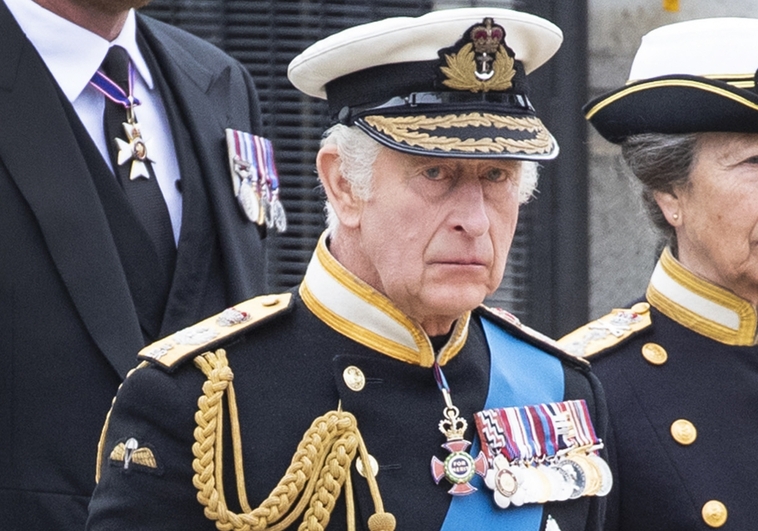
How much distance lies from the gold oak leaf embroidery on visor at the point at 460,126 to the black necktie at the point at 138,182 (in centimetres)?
74

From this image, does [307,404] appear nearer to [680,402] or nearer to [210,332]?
[210,332]

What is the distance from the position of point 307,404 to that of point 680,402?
1007mm

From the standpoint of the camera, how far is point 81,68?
12.5 feet

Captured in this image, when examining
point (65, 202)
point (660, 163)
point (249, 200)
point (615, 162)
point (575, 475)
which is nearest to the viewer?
point (575, 475)

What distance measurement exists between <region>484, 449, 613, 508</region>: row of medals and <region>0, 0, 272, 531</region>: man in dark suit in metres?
0.82

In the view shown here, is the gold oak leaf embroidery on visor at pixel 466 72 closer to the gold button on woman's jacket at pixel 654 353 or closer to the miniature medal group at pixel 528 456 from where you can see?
the miniature medal group at pixel 528 456

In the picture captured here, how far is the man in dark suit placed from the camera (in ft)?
11.7

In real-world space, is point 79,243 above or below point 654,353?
above

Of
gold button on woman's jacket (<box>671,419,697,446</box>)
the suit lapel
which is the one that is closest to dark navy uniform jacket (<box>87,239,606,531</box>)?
the suit lapel

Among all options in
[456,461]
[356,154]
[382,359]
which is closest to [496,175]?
[356,154]

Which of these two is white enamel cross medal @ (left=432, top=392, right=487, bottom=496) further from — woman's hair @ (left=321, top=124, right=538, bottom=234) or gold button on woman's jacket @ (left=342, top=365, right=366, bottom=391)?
woman's hair @ (left=321, top=124, right=538, bottom=234)

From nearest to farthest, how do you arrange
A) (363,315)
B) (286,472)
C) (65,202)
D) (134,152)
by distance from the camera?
(286,472) < (363,315) < (65,202) < (134,152)

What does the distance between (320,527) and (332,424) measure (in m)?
0.18

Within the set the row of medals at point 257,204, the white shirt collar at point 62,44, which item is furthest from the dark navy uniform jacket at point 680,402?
the white shirt collar at point 62,44
